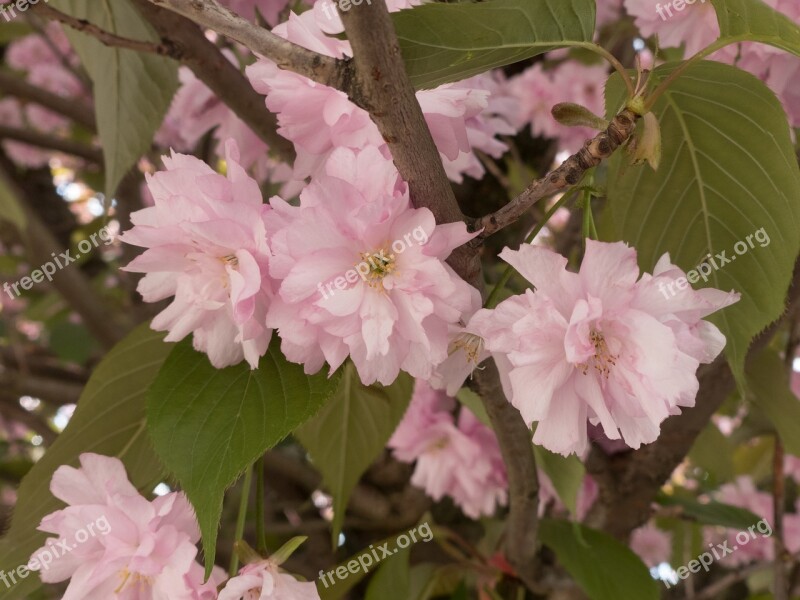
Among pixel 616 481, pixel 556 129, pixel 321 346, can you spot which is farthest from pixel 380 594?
pixel 556 129

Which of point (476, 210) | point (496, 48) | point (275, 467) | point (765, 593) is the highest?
point (496, 48)

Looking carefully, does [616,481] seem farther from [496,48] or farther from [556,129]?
[556,129]

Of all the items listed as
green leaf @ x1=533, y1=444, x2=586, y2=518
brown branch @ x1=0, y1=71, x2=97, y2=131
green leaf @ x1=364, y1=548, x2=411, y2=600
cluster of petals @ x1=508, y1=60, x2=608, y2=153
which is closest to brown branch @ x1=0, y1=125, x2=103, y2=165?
brown branch @ x1=0, y1=71, x2=97, y2=131

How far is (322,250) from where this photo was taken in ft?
1.35

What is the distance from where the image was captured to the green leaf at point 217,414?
0.45 meters

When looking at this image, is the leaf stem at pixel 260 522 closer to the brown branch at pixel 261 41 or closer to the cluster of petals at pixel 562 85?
the brown branch at pixel 261 41

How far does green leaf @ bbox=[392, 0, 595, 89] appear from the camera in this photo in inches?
15.6

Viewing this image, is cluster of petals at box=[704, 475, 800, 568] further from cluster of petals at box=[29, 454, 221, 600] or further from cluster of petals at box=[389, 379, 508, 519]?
cluster of petals at box=[29, 454, 221, 600]

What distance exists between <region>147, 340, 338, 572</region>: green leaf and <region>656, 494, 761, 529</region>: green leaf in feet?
2.04

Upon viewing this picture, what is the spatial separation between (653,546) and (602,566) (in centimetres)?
92

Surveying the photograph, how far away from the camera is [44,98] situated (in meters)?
1.31

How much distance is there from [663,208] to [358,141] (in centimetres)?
23

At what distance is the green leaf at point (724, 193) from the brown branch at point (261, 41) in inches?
8.0

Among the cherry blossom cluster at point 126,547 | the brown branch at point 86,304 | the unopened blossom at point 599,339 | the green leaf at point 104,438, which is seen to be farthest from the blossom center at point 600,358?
the brown branch at point 86,304
